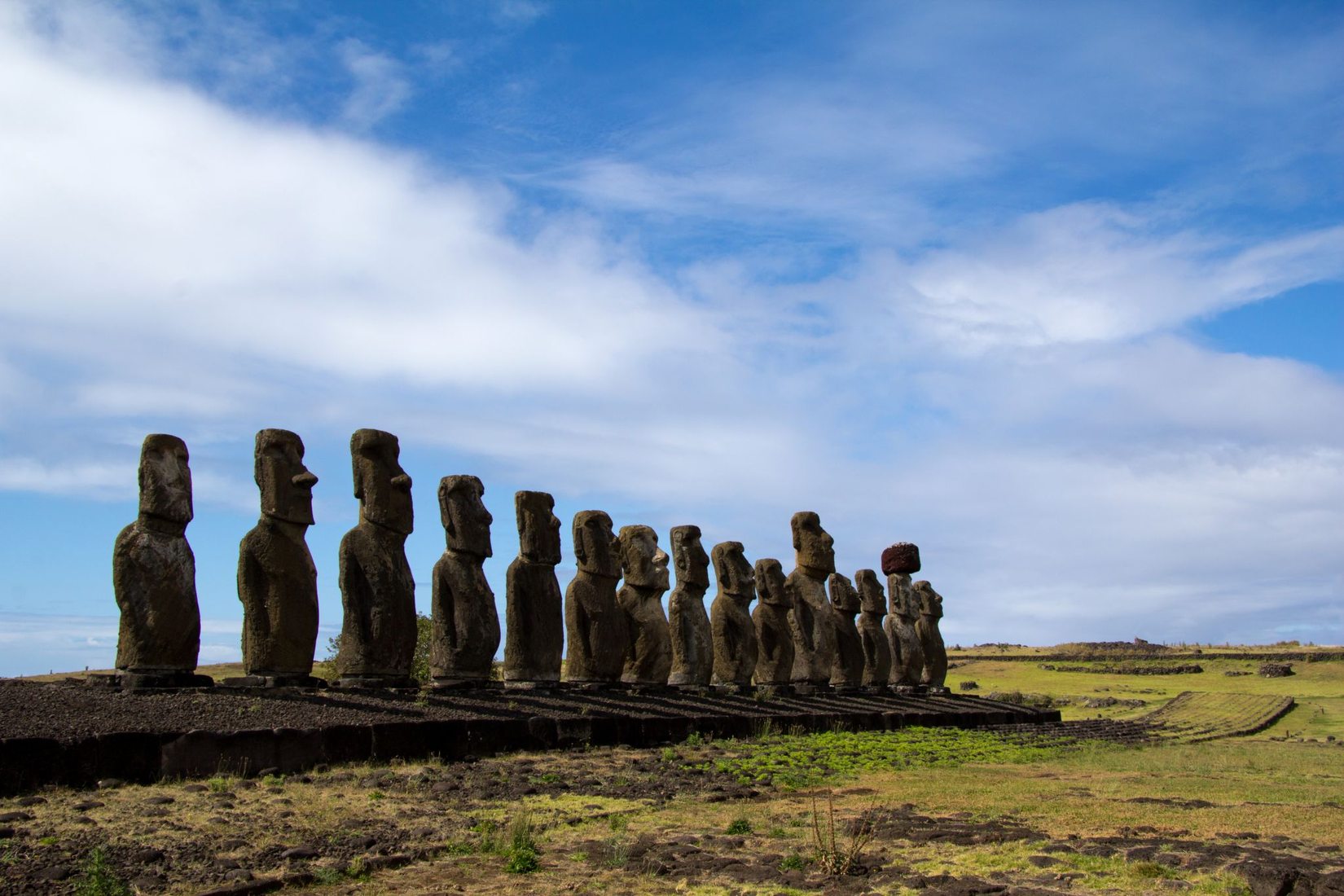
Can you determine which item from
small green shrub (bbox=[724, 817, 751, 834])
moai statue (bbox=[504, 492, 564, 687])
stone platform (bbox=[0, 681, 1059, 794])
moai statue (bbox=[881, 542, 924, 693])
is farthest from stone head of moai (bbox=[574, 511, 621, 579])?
moai statue (bbox=[881, 542, 924, 693])

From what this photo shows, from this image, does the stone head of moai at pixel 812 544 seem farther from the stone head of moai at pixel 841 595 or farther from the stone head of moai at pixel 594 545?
the stone head of moai at pixel 594 545

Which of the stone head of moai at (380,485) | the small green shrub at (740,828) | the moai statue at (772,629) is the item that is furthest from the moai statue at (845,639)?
the small green shrub at (740,828)

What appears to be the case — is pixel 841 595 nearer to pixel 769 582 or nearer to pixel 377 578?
pixel 769 582

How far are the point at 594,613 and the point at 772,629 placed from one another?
601 centimetres

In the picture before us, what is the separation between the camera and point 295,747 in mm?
10164

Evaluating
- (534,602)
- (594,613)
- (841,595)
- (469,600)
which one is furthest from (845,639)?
(469,600)

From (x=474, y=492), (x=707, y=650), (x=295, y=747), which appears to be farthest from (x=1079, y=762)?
(x=295, y=747)

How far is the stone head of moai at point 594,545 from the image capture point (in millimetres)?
18406

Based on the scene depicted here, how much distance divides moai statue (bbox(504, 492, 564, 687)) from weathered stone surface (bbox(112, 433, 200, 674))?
5.19 meters

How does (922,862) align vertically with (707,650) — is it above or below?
below

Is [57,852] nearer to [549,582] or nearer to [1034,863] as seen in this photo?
[1034,863]

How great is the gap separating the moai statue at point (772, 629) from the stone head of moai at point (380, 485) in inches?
374

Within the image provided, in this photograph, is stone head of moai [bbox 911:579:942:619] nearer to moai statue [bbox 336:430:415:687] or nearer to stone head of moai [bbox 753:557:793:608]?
stone head of moai [bbox 753:557:793:608]

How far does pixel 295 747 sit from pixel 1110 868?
19.9 feet
